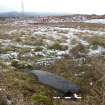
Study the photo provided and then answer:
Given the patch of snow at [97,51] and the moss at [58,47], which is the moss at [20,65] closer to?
the patch of snow at [97,51]

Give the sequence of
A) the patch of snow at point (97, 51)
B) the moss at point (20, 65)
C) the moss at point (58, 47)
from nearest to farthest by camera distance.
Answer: the moss at point (20, 65), the patch of snow at point (97, 51), the moss at point (58, 47)

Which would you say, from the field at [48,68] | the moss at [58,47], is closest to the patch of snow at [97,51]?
the field at [48,68]

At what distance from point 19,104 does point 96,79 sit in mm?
5030

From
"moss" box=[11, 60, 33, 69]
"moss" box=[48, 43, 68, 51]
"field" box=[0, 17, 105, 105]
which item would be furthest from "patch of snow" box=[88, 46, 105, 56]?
"moss" box=[11, 60, 33, 69]

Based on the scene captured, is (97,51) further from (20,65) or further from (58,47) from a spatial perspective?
(20,65)

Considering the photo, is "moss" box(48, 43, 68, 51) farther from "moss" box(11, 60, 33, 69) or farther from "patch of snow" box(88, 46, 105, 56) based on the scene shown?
"moss" box(11, 60, 33, 69)

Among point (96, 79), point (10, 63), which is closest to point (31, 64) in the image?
point (10, 63)

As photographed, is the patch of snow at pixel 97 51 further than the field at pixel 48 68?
Yes

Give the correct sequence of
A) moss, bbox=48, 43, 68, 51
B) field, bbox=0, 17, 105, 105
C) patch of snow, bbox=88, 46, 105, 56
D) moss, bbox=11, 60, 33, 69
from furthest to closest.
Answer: moss, bbox=48, 43, 68, 51 → patch of snow, bbox=88, 46, 105, 56 → moss, bbox=11, 60, 33, 69 → field, bbox=0, 17, 105, 105

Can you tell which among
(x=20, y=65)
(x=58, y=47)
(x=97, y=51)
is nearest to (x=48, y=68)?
(x=20, y=65)

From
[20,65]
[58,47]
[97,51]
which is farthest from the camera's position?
[58,47]

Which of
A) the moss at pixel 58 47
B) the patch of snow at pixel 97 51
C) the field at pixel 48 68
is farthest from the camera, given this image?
the moss at pixel 58 47

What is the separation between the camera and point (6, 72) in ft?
50.7

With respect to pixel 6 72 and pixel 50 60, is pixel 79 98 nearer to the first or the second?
pixel 6 72
